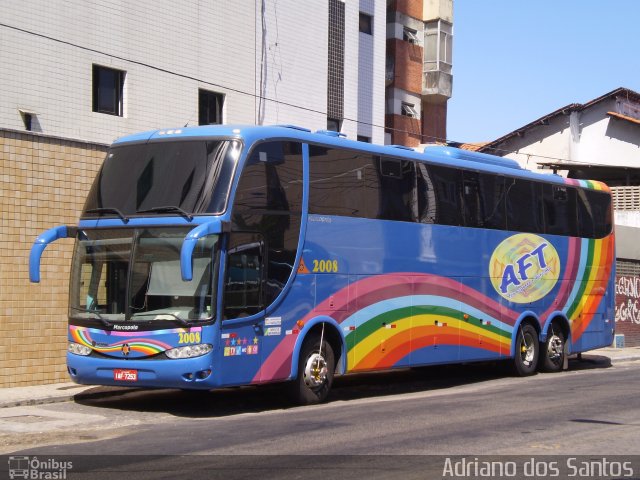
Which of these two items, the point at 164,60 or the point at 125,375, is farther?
the point at 164,60

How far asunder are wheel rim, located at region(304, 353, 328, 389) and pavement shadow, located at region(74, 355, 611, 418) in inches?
18.4

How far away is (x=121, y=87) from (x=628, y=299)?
17.2m

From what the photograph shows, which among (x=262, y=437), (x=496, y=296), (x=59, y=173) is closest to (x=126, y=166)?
(x=59, y=173)

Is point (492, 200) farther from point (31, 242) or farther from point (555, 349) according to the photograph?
point (31, 242)

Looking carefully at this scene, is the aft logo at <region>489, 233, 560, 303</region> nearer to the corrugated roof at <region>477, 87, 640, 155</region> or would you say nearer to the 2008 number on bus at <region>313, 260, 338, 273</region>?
the 2008 number on bus at <region>313, 260, 338, 273</region>

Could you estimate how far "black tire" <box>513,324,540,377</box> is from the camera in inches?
788

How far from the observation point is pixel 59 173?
54.5 ft

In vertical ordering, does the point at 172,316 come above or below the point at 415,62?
below

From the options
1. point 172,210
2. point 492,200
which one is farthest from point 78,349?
point 492,200

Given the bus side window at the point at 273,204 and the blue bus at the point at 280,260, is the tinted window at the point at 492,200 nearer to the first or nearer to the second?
the blue bus at the point at 280,260

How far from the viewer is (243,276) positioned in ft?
43.8

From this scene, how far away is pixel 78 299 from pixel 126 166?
2.00m

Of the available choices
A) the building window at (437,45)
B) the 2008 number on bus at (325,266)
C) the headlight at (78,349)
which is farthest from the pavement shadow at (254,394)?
the building window at (437,45)

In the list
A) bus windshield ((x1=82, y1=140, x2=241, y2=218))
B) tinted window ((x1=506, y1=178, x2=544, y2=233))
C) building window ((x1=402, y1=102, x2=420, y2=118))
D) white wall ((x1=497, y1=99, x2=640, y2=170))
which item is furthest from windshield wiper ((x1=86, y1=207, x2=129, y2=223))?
white wall ((x1=497, y1=99, x2=640, y2=170))
